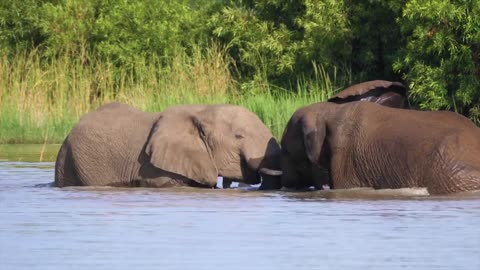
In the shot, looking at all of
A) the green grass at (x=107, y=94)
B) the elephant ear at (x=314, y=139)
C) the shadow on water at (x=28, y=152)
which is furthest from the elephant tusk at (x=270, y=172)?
the green grass at (x=107, y=94)

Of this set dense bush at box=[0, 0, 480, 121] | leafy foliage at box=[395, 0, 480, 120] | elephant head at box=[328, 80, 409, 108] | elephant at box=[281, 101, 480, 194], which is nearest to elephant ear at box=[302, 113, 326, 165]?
A: elephant at box=[281, 101, 480, 194]

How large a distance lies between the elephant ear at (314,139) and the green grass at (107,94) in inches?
291

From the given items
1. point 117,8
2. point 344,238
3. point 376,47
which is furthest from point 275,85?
point 344,238

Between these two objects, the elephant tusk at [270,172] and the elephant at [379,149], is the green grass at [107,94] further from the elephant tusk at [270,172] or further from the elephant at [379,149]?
the elephant tusk at [270,172]

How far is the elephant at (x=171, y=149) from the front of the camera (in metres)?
12.7

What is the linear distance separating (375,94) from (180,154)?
82.9 inches

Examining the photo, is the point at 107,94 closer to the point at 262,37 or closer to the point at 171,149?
the point at 262,37

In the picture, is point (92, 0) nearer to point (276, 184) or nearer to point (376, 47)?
point (376, 47)

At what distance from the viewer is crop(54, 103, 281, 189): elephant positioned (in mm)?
12711

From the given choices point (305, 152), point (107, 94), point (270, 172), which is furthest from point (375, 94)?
point (107, 94)

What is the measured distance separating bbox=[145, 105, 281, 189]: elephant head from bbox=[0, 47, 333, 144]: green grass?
6.98m

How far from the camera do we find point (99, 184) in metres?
13.2

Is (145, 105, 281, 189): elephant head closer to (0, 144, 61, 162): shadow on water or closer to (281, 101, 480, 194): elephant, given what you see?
(281, 101, 480, 194): elephant

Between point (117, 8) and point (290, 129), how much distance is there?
48.5 ft
